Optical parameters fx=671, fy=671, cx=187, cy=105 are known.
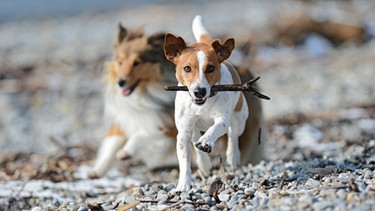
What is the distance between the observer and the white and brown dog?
415 centimetres

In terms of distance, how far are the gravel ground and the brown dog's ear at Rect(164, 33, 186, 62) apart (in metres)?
0.93

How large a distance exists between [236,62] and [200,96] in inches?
364

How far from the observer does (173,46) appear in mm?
4387

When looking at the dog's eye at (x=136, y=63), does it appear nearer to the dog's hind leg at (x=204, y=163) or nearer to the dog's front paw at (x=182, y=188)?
the dog's hind leg at (x=204, y=163)

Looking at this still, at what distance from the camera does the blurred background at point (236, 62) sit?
32.3 ft

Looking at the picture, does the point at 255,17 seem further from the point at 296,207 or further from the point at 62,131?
the point at 296,207

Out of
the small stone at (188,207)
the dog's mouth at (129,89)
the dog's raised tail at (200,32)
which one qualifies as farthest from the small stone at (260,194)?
the dog's mouth at (129,89)

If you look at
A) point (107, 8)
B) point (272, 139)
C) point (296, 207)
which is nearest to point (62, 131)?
point (272, 139)

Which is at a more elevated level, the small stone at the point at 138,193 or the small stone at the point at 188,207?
the small stone at the point at 138,193

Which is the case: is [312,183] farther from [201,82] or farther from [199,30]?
[199,30]

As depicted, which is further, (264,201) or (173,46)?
(173,46)

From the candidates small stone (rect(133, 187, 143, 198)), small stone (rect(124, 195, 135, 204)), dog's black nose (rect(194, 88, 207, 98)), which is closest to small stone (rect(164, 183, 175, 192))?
small stone (rect(133, 187, 143, 198))

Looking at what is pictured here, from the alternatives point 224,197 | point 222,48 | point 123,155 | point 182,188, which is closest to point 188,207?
point 224,197

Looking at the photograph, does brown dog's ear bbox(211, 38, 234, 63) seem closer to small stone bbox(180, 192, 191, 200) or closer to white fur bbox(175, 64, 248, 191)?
white fur bbox(175, 64, 248, 191)
